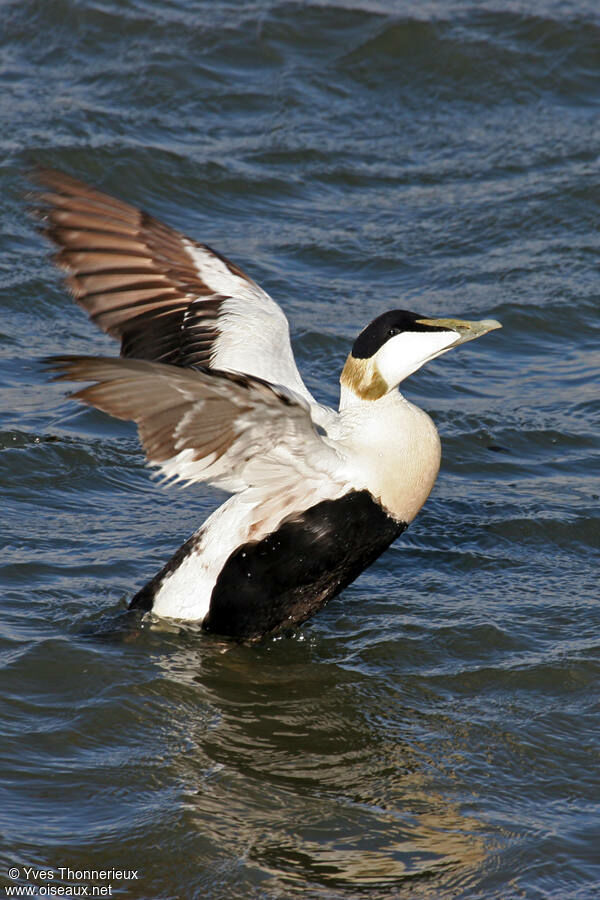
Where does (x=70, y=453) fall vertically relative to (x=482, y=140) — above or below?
below

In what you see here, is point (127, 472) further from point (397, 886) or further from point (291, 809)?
point (397, 886)

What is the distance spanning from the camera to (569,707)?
4.38 metres

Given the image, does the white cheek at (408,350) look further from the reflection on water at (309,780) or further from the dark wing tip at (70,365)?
the dark wing tip at (70,365)

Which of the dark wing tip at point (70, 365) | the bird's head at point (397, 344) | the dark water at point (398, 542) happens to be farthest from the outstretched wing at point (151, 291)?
the dark wing tip at point (70, 365)

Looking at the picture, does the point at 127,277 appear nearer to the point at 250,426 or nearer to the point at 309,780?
the point at 250,426

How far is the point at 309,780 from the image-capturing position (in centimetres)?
396

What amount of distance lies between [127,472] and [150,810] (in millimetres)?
2439

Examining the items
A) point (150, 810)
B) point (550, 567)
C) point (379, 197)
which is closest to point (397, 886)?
point (150, 810)

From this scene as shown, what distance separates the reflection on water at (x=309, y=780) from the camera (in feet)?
11.7

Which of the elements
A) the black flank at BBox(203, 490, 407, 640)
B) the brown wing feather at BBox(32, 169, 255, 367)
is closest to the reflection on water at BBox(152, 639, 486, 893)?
the black flank at BBox(203, 490, 407, 640)

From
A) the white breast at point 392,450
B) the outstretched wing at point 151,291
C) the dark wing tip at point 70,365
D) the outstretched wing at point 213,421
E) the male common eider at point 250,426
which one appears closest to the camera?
the dark wing tip at point 70,365

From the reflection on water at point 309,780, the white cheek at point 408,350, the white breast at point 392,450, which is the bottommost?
the reflection on water at point 309,780

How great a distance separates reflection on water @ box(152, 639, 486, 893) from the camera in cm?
358

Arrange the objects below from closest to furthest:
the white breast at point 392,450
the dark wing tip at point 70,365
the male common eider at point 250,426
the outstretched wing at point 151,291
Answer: the dark wing tip at point 70,365 < the male common eider at point 250,426 < the white breast at point 392,450 < the outstretched wing at point 151,291
